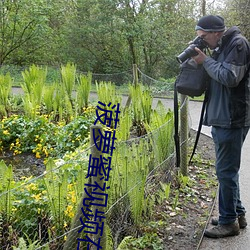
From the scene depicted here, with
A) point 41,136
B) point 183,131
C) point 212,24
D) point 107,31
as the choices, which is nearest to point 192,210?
point 183,131

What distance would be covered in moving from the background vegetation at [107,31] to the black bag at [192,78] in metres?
12.1

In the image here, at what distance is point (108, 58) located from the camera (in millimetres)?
16484

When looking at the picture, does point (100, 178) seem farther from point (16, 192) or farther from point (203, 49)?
point (203, 49)

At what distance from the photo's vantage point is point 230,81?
279cm

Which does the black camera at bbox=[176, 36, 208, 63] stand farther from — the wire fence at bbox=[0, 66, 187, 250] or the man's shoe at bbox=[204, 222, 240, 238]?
the man's shoe at bbox=[204, 222, 240, 238]

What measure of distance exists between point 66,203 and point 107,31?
43.4 ft

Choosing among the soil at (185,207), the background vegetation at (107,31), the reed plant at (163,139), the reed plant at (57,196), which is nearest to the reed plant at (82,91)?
the soil at (185,207)

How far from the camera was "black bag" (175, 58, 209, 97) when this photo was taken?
10.2 ft

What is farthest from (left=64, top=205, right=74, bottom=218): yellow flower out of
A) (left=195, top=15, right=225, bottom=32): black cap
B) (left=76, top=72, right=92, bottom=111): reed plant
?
(left=76, top=72, right=92, bottom=111): reed plant

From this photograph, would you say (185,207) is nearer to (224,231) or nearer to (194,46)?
(224,231)

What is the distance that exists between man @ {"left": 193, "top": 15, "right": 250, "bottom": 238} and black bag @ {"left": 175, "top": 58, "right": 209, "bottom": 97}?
2.4 inches

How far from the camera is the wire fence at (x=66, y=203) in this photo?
108 inches

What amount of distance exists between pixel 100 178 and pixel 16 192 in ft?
3.26

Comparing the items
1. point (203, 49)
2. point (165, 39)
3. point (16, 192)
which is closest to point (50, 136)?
point (16, 192)
